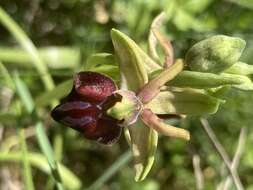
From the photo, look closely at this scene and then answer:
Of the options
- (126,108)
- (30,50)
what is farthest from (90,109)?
(30,50)

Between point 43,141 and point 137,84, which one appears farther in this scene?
point 43,141

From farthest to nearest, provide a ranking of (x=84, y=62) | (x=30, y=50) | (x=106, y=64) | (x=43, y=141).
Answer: (x=84, y=62) < (x=30, y=50) < (x=43, y=141) < (x=106, y=64)

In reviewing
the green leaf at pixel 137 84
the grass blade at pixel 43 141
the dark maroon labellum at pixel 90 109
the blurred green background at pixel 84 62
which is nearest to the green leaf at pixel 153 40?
the green leaf at pixel 137 84

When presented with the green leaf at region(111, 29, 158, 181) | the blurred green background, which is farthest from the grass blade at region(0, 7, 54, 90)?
the green leaf at region(111, 29, 158, 181)

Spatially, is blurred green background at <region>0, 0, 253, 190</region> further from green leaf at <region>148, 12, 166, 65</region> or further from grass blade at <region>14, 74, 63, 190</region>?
green leaf at <region>148, 12, 166, 65</region>

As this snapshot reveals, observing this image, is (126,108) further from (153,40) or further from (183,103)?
(153,40)
